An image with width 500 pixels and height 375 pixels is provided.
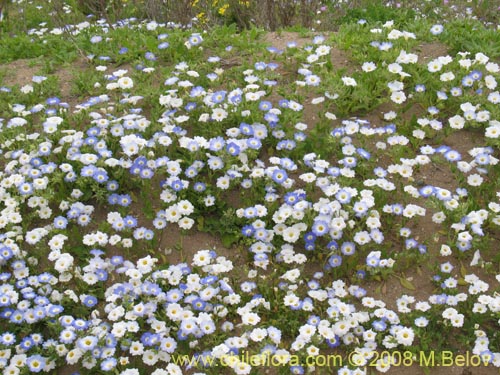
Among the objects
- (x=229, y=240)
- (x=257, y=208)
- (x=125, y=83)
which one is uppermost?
(x=125, y=83)

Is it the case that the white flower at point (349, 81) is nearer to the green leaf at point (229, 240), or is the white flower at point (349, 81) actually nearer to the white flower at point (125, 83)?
the green leaf at point (229, 240)

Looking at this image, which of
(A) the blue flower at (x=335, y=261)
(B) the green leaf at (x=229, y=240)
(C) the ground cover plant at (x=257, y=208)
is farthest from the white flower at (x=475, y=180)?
(B) the green leaf at (x=229, y=240)

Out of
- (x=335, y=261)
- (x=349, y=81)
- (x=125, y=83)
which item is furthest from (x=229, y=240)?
(x=125, y=83)

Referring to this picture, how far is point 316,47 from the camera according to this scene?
21.5 feet

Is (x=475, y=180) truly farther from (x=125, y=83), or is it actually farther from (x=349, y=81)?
(x=125, y=83)

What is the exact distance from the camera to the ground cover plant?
13.4ft

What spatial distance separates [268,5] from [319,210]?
486 centimetres

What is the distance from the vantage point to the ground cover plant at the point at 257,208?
409 centimetres

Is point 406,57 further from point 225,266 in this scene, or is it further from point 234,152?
point 225,266

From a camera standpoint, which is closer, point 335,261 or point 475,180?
point 335,261

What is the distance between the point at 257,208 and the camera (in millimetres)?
4797

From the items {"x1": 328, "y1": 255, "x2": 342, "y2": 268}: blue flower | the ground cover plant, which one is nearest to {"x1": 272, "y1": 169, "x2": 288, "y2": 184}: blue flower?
the ground cover plant

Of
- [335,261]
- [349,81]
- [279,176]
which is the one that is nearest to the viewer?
[335,261]

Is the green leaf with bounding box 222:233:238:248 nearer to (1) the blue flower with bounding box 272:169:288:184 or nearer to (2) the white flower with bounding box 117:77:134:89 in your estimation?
(1) the blue flower with bounding box 272:169:288:184
